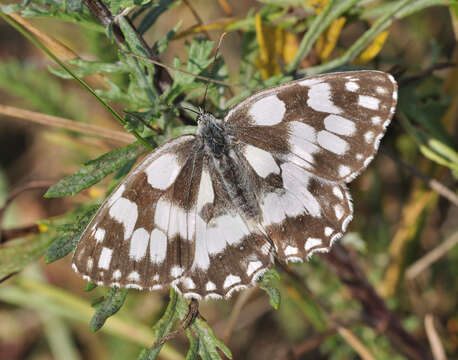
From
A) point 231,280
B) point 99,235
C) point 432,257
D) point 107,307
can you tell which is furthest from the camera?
point 432,257

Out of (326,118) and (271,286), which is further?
(326,118)

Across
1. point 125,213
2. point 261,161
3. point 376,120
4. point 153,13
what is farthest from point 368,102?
point 125,213

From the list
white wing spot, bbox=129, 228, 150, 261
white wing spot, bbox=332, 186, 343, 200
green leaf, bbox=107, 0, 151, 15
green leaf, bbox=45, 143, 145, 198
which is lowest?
white wing spot, bbox=332, 186, 343, 200

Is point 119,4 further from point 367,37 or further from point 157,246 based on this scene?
point 367,37

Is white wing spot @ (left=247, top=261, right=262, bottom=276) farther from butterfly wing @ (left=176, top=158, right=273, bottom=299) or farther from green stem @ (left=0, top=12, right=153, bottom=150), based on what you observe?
green stem @ (left=0, top=12, right=153, bottom=150)

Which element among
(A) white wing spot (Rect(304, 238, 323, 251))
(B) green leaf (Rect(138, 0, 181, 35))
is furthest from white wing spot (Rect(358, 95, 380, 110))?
(B) green leaf (Rect(138, 0, 181, 35))

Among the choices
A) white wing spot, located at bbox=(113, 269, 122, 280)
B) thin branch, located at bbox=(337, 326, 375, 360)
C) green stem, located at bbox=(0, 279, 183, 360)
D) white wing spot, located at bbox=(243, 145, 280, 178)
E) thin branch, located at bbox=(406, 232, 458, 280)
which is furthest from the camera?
green stem, located at bbox=(0, 279, 183, 360)
